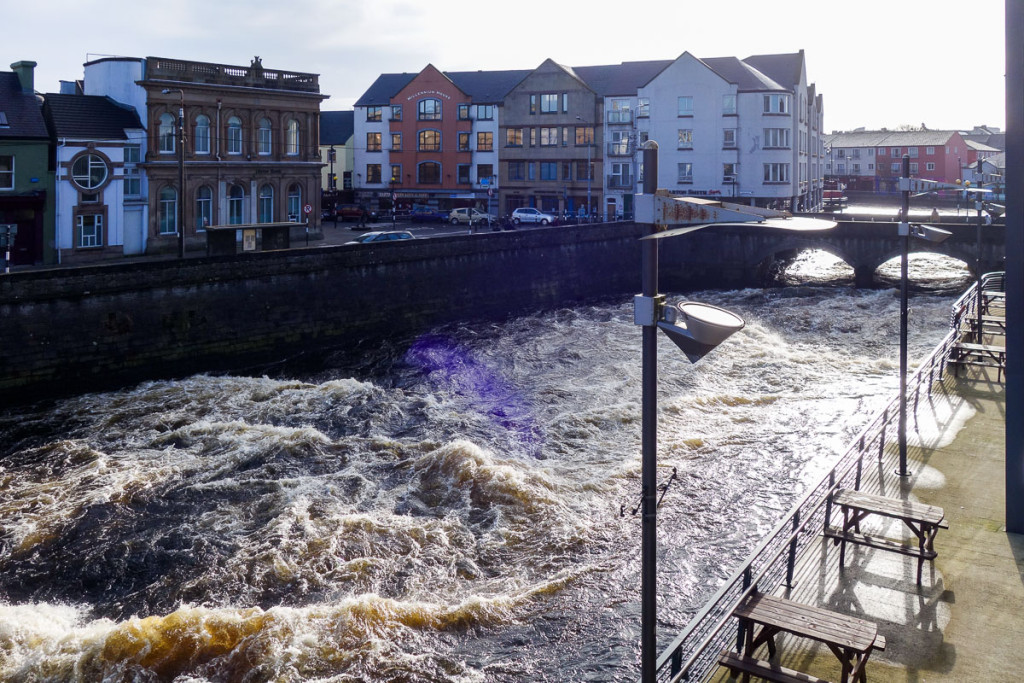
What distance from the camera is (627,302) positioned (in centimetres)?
5059

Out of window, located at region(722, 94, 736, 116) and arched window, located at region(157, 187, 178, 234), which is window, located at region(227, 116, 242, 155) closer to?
arched window, located at region(157, 187, 178, 234)

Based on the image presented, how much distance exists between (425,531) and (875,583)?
886 cm

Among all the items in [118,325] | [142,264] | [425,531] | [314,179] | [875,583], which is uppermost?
[314,179]

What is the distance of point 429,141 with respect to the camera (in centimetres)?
7925

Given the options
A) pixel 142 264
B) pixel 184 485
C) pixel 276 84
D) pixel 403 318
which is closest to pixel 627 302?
pixel 403 318

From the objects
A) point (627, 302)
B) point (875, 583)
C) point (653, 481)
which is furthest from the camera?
point (627, 302)

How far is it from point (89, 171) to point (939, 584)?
39336 mm

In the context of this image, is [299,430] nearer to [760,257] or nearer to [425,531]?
[425,531]

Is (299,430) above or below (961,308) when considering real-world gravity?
below

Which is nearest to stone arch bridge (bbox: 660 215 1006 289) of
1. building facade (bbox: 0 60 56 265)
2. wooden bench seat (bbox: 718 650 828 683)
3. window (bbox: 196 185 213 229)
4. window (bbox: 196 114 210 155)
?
window (bbox: 196 185 213 229)

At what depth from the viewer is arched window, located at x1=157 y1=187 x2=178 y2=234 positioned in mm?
45188

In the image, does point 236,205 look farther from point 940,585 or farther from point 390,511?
point 940,585

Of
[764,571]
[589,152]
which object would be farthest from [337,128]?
[764,571]

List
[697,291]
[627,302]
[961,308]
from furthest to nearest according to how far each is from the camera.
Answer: [697,291], [627,302], [961,308]
